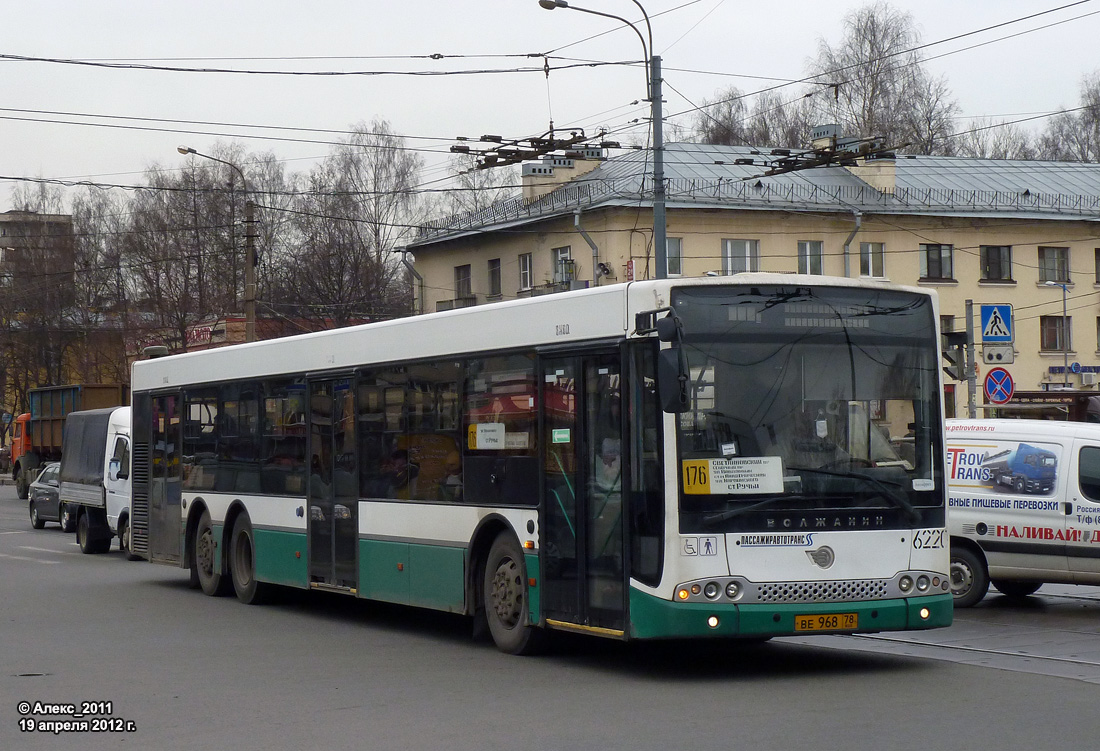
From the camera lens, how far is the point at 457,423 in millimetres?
12477

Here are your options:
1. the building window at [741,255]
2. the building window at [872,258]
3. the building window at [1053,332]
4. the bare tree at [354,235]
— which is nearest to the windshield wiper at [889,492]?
the building window at [741,255]

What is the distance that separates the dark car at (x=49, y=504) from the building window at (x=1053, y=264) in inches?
1303

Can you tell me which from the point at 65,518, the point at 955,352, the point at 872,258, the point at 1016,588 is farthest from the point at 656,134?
the point at 872,258

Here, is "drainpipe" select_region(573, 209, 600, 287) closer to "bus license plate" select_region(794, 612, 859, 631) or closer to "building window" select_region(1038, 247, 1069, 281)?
"building window" select_region(1038, 247, 1069, 281)

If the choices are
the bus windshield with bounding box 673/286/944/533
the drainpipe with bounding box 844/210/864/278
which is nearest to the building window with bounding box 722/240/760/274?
the drainpipe with bounding box 844/210/864/278

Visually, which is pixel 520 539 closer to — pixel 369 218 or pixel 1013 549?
pixel 1013 549

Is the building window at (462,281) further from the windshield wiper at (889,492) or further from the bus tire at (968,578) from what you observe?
the windshield wiper at (889,492)

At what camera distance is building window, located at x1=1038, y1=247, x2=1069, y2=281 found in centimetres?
5088

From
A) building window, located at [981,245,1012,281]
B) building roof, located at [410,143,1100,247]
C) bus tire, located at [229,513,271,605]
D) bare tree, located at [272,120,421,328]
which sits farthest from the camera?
bare tree, located at [272,120,421,328]

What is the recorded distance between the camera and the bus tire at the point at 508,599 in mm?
11406

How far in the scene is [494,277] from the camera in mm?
49438

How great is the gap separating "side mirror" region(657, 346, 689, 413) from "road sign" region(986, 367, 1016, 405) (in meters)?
14.8

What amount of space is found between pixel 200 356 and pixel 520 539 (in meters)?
7.97

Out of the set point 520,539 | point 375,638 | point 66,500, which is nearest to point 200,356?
point 375,638
